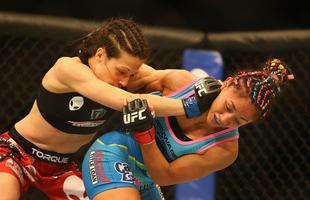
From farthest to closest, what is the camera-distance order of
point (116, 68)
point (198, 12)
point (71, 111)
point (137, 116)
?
point (198, 12) → point (71, 111) → point (116, 68) → point (137, 116)

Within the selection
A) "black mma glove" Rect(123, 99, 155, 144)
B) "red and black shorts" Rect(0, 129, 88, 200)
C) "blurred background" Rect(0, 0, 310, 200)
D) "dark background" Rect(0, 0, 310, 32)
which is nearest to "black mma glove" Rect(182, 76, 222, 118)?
"black mma glove" Rect(123, 99, 155, 144)

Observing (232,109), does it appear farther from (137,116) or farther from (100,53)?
(100,53)

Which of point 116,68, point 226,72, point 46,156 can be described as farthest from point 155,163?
point 226,72

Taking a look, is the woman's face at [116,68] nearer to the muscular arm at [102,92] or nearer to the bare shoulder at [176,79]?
the muscular arm at [102,92]

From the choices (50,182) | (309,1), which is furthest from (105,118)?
(309,1)

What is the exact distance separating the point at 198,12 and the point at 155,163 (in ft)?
6.65

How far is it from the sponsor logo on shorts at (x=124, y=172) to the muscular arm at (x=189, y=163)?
62 mm

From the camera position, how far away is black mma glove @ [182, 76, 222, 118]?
74.3 inches

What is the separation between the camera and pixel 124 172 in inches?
78.7

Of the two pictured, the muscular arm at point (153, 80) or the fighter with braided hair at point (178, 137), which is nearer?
the fighter with braided hair at point (178, 137)

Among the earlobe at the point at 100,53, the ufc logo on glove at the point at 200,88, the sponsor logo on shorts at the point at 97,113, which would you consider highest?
the earlobe at the point at 100,53

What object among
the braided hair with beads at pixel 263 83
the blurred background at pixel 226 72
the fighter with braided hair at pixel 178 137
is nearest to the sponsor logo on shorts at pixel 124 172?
the fighter with braided hair at pixel 178 137

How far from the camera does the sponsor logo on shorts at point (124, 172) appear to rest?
6.52ft

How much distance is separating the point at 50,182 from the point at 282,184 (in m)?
1.18
